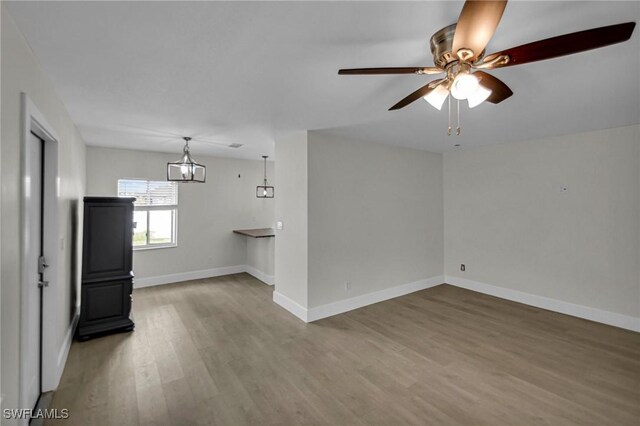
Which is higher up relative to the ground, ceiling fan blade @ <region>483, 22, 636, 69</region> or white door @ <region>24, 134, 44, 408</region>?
ceiling fan blade @ <region>483, 22, 636, 69</region>

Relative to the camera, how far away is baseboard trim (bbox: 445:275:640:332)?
11.6 ft

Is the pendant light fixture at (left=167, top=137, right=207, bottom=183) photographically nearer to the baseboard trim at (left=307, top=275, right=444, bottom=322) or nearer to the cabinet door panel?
the cabinet door panel

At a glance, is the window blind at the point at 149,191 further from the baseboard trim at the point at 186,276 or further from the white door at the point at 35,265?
the white door at the point at 35,265

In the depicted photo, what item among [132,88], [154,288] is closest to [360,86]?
[132,88]

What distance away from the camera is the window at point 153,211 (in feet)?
16.9

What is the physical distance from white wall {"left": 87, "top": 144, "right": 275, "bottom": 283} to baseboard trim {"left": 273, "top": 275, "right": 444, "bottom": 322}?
221cm

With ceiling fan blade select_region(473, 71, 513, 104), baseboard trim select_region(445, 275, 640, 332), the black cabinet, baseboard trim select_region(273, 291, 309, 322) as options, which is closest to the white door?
the black cabinet

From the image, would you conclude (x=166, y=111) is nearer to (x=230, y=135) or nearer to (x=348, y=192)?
(x=230, y=135)

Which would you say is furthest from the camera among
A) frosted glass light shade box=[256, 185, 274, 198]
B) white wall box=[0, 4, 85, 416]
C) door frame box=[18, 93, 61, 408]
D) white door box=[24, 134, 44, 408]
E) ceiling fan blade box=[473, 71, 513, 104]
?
frosted glass light shade box=[256, 185, 274, 198]

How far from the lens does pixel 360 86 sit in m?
2.28

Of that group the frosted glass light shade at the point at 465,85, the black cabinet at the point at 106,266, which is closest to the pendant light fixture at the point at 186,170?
the black cabinet at the point at 106,266

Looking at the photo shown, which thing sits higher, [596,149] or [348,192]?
[596,149]

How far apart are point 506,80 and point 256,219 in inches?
208

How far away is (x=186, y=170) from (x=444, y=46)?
12.1 feet
